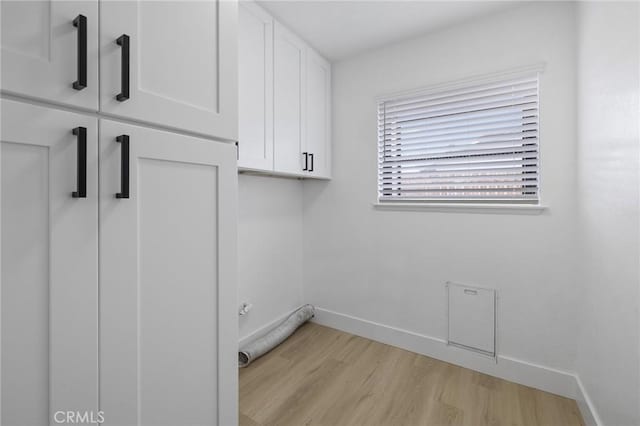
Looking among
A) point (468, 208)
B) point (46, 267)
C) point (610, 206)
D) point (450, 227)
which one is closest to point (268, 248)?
point (450, 227)

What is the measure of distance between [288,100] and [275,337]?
170 cm

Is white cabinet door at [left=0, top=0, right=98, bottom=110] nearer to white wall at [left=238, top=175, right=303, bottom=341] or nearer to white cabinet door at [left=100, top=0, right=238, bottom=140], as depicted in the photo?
white cabinet door at [left=100, top=0, right=238, bottom=140]

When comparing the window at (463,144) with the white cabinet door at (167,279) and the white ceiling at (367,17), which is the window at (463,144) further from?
the white cabinet door at (167,279)

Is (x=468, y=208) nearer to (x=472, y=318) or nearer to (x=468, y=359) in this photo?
(x=472, y=318)

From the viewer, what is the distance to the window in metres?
1.84

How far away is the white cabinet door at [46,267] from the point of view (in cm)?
57

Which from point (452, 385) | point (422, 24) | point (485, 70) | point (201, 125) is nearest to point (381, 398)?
point (452, 385)

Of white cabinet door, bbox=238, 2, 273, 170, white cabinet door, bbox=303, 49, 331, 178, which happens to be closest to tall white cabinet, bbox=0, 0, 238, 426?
white cabinet door, bbox=238, 2, 273, 170

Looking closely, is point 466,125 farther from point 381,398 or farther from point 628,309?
point 381,398

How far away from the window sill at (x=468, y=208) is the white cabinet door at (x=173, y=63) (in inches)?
60.6

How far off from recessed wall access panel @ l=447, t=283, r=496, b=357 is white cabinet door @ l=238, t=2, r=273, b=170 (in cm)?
154

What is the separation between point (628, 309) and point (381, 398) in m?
1.19

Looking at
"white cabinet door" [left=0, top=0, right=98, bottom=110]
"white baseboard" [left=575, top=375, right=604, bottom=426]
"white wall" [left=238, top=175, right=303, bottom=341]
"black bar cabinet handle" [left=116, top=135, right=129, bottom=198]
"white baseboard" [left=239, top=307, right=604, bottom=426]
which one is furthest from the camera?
"white wall" [left=238, top=175, right=303, bottom=341]
